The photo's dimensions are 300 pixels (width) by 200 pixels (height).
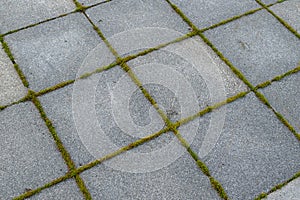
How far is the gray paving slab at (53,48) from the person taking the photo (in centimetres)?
336

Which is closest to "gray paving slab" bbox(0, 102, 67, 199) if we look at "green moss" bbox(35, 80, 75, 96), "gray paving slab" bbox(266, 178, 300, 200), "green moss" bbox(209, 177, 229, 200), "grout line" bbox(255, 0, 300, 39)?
"green moss" bbox(35, 80, 75, 96)

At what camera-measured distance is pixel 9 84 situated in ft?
10.8

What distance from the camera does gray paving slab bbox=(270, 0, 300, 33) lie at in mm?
3898

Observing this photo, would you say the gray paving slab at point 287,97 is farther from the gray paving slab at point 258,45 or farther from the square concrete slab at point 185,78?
the square concrete slab at point 185,78

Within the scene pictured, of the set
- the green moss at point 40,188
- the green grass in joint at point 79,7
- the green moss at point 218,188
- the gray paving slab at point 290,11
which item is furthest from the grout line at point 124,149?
the green grass in joint at point 79,7

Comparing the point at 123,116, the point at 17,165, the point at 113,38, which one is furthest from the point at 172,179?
the point at 113,38

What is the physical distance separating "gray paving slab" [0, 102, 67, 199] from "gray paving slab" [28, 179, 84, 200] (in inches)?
2.8

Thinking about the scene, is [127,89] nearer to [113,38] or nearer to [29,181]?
→ [113,38]

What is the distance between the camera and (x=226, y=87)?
333 cm

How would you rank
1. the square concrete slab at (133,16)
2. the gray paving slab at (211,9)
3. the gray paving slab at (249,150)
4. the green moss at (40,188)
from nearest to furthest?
the green moss at (40,188), the gray paving slab at (249,150), the square concrete slab at (133,16), the gray paving slab at (211,9)

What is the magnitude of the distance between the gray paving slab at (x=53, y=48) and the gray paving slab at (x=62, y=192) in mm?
897

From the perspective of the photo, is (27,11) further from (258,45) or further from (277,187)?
(277,187)

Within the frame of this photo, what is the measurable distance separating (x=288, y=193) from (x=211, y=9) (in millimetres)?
1987

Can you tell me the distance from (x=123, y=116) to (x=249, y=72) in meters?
1.15
